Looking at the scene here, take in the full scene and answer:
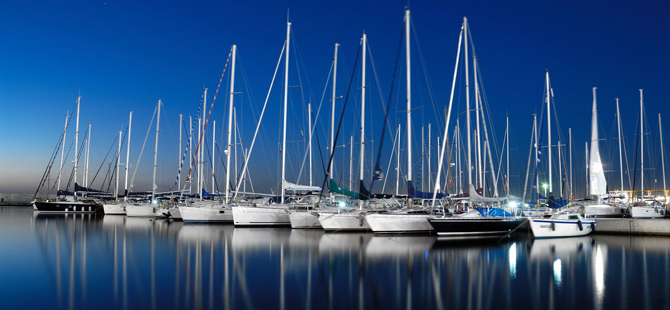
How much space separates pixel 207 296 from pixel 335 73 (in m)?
32.8

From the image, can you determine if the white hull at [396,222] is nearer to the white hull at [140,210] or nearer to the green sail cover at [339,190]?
the green sail cover at [339,190]

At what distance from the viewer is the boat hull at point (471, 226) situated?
30.1 meters

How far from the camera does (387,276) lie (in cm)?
1767

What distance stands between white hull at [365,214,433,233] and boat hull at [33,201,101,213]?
182ft

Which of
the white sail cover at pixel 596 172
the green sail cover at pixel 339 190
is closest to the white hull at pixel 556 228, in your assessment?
the green sail cover at pixel 339 190

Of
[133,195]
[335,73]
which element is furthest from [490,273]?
[133,195]

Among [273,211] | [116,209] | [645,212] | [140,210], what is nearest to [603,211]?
[645,212]

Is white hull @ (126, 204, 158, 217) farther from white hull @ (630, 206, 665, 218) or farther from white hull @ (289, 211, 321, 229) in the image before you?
white hull @ (630, 206, 665, 218)

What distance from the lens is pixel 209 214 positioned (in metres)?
44.5

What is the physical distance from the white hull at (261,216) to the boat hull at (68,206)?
140 feet

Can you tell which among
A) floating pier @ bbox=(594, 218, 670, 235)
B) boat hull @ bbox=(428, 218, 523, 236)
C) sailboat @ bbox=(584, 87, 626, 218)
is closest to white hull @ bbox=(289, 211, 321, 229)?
boat hull @ bbox=(428, 218, 523, 236)

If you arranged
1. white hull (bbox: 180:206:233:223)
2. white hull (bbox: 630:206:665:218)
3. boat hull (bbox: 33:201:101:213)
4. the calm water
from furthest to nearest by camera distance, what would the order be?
boat hull (bbox: 33:201:101:213) → white hull (bbox: 180:206:233:223) → white hull (bbox: 630:206:665:218) → the calm water

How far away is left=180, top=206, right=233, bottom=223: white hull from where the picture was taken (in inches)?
1751

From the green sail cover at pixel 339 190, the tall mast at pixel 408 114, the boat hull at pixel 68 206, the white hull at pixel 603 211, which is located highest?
the tall mast at pixel 408 114
